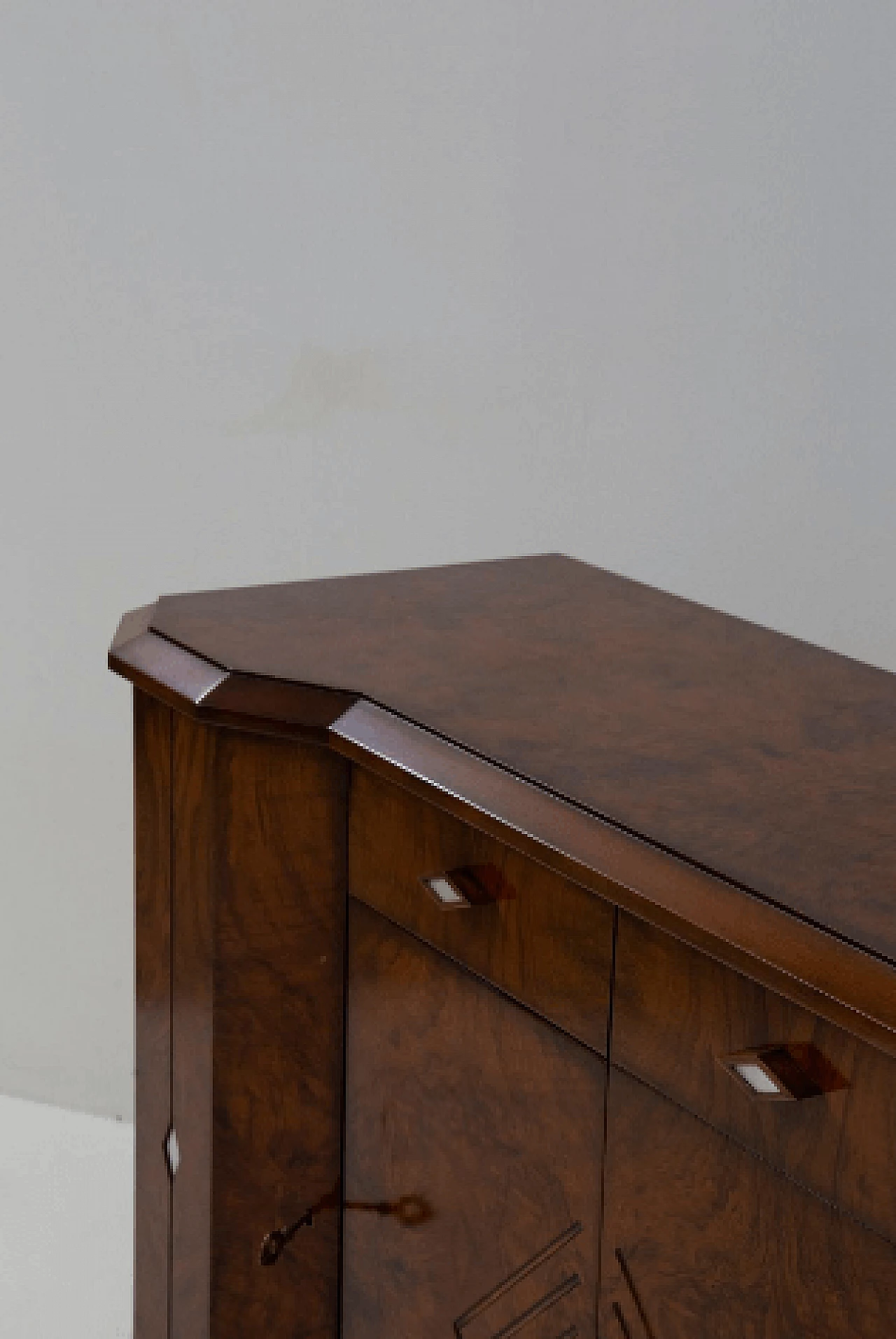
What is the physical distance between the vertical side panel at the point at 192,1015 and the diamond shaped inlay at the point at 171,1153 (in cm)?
1

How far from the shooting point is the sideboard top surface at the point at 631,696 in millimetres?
1218

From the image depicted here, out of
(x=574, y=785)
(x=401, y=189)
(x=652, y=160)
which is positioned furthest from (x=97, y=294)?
(x=574, y=785)

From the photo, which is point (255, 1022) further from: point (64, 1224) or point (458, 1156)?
point (64, 1224)

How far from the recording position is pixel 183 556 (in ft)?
8.92

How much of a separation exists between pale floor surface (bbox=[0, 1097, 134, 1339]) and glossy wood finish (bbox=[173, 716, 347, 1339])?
80 centimetres

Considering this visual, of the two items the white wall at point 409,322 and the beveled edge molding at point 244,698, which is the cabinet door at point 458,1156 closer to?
the beveled edge molding at point 244,698

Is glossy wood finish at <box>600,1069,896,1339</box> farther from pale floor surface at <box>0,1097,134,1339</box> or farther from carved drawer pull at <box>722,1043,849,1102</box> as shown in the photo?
pale floor surface at <box>0,1097,134,1339</box>

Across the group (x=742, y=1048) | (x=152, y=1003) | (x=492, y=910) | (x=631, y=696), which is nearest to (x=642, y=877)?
(x=742, y=1048)

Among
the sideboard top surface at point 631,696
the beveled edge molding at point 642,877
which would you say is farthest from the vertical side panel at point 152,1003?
the beveled edge molding at point 642,877

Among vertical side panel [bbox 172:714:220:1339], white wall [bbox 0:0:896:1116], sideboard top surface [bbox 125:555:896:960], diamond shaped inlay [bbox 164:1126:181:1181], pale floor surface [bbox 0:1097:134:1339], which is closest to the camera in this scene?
sideboard top surface [bbox 125:555:896:960]

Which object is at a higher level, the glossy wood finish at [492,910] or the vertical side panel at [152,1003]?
the glossy wood finish at [492,910]

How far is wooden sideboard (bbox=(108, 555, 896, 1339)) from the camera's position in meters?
1.15

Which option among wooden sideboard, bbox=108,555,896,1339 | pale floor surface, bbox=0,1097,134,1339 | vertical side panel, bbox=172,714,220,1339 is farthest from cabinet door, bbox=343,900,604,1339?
pale floor surface, bbox=0,1097,134,1339

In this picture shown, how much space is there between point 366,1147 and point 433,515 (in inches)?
43.9
